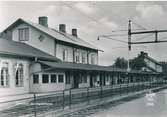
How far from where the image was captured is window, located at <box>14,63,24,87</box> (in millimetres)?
23859

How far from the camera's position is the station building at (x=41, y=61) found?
23328mm

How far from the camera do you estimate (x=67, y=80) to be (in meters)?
32.6

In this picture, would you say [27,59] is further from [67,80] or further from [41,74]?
[67,80]

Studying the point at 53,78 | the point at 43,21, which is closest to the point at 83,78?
the point at 43,21

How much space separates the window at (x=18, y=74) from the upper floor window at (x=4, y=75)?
105cm

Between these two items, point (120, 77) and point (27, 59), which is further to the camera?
point (120, 77)

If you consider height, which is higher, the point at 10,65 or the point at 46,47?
the point at 46,47

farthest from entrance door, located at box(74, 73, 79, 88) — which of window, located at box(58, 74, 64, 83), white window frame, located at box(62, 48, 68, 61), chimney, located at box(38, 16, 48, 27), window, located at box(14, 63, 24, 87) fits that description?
window, located at box(14, 63, 24, 87)

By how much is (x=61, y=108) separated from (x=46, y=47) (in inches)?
755

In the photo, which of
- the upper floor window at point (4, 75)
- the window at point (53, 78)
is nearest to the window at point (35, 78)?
the window at point (53, 78)

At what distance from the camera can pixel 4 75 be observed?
882 inches

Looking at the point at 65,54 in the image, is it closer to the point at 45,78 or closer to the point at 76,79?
the point at 76,79

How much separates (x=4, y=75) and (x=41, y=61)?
4583 mm

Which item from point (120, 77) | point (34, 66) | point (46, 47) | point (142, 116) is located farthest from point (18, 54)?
point (120, 77)
